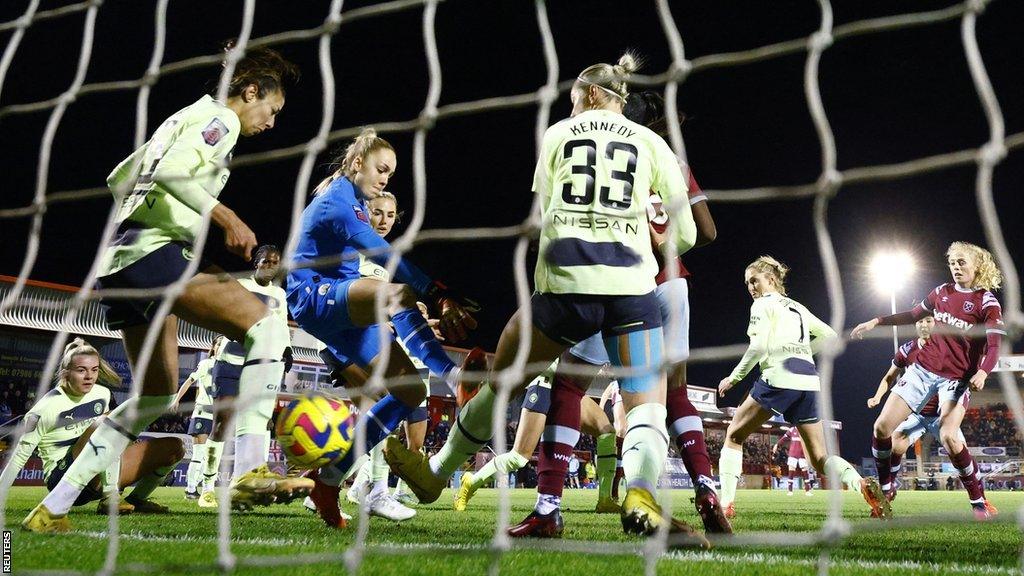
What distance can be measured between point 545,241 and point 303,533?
1858mm

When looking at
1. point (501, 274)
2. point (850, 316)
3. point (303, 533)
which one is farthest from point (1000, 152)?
point (850, 316)

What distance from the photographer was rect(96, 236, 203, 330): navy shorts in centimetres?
301

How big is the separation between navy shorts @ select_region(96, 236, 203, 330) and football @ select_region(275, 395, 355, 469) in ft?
2.29

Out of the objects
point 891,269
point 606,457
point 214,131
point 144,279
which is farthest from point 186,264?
point 891,269

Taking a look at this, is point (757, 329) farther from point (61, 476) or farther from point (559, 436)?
point (61, 476)

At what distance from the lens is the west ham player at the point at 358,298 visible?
11.7 ft

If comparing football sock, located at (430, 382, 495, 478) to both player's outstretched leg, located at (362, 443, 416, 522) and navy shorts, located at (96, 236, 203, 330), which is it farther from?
navy shorts, located at (96, 236, 203, 330)

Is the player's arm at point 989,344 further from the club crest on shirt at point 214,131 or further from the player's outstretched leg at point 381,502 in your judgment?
the club crest on shirt at point 214,131

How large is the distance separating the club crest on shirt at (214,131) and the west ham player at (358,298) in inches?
26.9

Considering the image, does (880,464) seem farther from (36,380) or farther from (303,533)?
(36,380)

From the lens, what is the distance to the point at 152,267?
9.91ft

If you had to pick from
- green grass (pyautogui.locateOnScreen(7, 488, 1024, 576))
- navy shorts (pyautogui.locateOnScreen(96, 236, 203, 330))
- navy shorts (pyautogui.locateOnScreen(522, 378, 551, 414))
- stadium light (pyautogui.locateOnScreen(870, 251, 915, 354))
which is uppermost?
stadium light (pyautogui.locateOnScreen(870, 251, 915, 354))

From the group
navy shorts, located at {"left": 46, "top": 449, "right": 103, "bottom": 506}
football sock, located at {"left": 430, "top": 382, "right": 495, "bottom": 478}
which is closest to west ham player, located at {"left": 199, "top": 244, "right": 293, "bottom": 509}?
navy shorts, located at {"left": 46, "top": 449, "right": 103, "bottom": 506}

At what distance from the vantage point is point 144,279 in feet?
9.84
